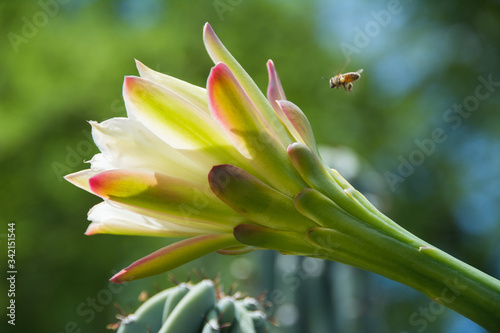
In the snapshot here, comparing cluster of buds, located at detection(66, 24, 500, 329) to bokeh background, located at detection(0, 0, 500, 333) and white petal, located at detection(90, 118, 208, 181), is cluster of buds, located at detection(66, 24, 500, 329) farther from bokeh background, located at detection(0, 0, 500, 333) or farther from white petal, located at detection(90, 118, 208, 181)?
bokeh background, located at detection(0, 0, 500, 333)

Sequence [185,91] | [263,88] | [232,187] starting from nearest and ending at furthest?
[232,187] < [185,91] < [263,88]

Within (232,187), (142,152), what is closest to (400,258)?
(232,187)

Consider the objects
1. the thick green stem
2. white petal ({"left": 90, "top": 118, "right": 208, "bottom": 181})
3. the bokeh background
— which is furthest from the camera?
the bokeh background

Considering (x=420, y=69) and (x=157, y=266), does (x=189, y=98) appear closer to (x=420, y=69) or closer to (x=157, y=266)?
(x=157, y=266)

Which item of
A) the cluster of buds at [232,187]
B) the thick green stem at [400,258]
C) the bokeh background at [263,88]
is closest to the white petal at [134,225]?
the cluster of buds at [232,187]

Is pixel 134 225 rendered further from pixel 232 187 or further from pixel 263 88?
pixel 263 88

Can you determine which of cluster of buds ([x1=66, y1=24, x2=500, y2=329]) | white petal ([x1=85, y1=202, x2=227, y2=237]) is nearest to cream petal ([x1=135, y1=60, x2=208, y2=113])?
cluster of buds ([x1=66, y1=24, x2=500, y2=329])
